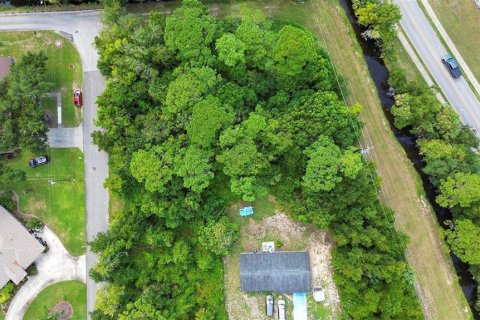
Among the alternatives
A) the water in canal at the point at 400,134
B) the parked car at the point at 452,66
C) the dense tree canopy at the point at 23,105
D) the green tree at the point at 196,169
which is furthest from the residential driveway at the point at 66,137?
the parked car at the point at 452,66

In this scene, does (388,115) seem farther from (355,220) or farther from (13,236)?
(13,236)

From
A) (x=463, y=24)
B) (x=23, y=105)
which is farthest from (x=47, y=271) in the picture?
(x=463, y=24)

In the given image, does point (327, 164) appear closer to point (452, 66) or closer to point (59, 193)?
point (452, 66)

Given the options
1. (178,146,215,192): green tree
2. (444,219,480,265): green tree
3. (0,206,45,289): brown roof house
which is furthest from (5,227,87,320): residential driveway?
(444,219,480,265): green tree

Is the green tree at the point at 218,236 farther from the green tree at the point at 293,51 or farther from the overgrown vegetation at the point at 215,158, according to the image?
the green tree at the point at 293,51

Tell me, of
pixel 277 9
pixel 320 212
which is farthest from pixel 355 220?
pixel 277 9

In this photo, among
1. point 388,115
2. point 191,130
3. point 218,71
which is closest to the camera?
point 191,130
